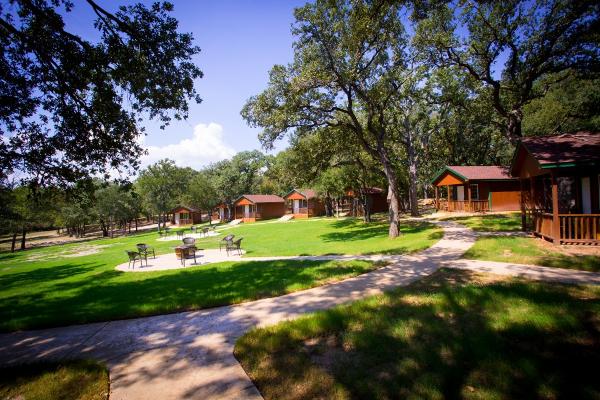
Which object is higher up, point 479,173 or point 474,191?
point 479,173

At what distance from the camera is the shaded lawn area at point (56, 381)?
3.93 metres

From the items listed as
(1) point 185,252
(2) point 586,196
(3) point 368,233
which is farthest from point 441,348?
(3) point 368,233

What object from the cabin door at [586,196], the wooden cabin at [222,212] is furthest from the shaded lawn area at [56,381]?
the wooden cabin at [222,212]

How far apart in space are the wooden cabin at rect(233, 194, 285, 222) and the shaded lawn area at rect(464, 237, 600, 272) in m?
41.7

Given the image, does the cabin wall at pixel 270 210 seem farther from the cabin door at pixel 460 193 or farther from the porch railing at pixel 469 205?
the cabin door at pixel 460 193

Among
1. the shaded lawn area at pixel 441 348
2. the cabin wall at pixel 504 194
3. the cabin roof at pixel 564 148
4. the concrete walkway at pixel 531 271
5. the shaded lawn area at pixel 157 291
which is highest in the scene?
the cabin roof at pixel 564 148

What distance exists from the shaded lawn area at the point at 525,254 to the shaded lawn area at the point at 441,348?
110 inches

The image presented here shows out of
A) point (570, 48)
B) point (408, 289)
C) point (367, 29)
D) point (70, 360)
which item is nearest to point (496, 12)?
point (570, 48)

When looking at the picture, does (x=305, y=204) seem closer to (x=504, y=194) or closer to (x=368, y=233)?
(x=504, y=194)

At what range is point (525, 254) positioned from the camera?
10250mm

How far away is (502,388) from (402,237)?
561 inches

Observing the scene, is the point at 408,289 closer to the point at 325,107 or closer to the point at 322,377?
the point at 322,377

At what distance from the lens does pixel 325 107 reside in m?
18.3

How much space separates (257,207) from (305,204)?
8.66 m
